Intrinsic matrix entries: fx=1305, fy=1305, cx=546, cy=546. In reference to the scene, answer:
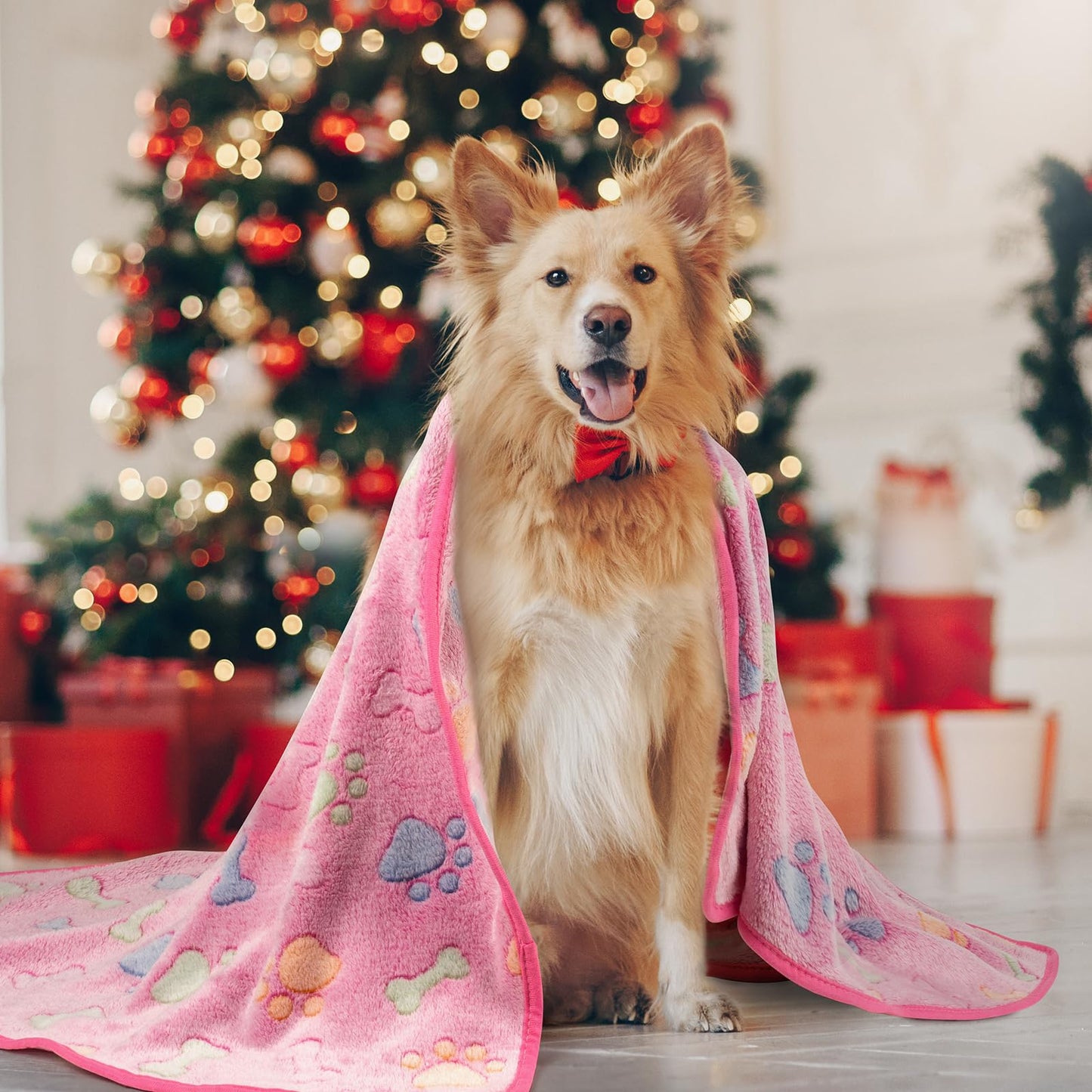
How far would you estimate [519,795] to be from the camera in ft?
4.77

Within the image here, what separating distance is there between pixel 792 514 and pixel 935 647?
0.57m

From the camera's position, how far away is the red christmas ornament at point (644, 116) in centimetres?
329

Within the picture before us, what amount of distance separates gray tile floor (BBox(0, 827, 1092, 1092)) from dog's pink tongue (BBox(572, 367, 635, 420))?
66 centimetres

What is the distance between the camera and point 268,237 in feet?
10.3

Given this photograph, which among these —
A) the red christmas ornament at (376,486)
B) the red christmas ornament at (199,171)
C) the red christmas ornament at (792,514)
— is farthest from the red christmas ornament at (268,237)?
the red christmas ornament at (792,514)

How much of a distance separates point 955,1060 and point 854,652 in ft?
7.12

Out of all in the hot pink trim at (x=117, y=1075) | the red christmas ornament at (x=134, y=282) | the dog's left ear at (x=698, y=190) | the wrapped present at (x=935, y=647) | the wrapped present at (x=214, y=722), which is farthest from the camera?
the wrapped present at (x=935, y=647)

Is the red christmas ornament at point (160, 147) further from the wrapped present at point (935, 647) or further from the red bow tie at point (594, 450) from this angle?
the red bow tie at point (594, 450)

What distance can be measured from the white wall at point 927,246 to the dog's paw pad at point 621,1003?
2843 millimetres

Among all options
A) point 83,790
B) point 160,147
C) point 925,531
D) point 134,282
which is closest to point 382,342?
point 134,282

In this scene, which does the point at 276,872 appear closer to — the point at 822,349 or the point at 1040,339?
the point at 1040,339

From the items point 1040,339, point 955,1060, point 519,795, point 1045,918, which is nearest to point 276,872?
point 519,795

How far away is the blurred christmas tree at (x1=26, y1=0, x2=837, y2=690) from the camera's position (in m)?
3.14

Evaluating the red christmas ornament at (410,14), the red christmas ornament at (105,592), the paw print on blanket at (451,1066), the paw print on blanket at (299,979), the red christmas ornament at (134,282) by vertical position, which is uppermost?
the red christmas ornament at (410,14)
